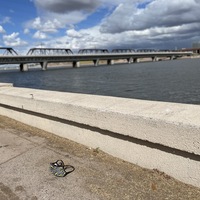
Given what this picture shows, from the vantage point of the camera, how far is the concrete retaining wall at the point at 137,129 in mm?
2770

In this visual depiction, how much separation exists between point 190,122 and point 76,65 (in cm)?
11719

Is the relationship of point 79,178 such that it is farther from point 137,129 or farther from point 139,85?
point 139,85

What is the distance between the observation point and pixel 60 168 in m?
3.35

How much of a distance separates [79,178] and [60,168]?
33cm

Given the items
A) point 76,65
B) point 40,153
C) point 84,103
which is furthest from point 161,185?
point 76,65

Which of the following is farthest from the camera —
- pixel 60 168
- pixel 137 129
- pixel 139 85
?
pixel 139 85

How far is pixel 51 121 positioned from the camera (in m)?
4.84

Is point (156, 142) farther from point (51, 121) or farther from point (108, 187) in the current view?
point (51, 121)

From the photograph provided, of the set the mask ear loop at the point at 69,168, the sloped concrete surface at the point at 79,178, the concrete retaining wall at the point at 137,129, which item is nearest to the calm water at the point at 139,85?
the concrete retaining wall at the point at 137,129

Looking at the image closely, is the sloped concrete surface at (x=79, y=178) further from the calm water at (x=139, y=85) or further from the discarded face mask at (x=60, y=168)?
the calm water at (x=139, y=85)

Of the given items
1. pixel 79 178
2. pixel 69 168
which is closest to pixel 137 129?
pixel 79 178

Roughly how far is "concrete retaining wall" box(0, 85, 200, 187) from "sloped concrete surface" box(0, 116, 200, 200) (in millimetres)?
137

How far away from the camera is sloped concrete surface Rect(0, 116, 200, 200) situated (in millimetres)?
2803

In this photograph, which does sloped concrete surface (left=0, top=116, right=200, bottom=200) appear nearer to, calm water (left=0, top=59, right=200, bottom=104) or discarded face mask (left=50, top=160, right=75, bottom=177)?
discarded face mask (left=50, top=160, right=75, bottom=177)
